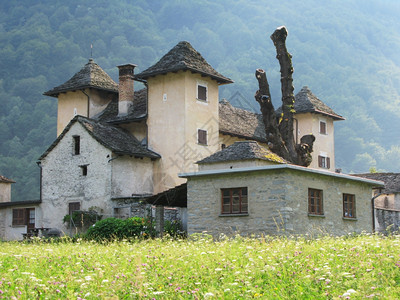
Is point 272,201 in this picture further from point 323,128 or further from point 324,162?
point 323,128

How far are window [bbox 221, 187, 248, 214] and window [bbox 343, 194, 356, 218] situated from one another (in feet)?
16.3

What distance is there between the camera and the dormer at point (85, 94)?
130ft

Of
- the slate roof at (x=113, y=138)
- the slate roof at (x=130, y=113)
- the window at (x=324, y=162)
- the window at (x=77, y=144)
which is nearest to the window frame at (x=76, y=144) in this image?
the window at (x=77, y=144)

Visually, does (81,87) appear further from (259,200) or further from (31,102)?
(31,102)

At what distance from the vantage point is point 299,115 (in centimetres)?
4625

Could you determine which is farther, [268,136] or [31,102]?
[31,102]

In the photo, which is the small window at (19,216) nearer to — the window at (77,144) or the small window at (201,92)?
the window at (77,144)

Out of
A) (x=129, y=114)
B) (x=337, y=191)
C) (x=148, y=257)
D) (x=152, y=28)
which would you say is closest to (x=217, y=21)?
(x=152, y=28)

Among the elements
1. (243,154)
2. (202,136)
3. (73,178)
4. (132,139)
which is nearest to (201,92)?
(202,136)

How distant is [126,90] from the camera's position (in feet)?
126

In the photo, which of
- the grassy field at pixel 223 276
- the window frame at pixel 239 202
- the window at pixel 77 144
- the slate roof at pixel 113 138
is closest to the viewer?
the grassy field at pixel 223 276

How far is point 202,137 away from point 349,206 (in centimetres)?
1342

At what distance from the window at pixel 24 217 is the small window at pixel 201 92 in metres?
12.5

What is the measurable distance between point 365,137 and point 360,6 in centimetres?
6326
